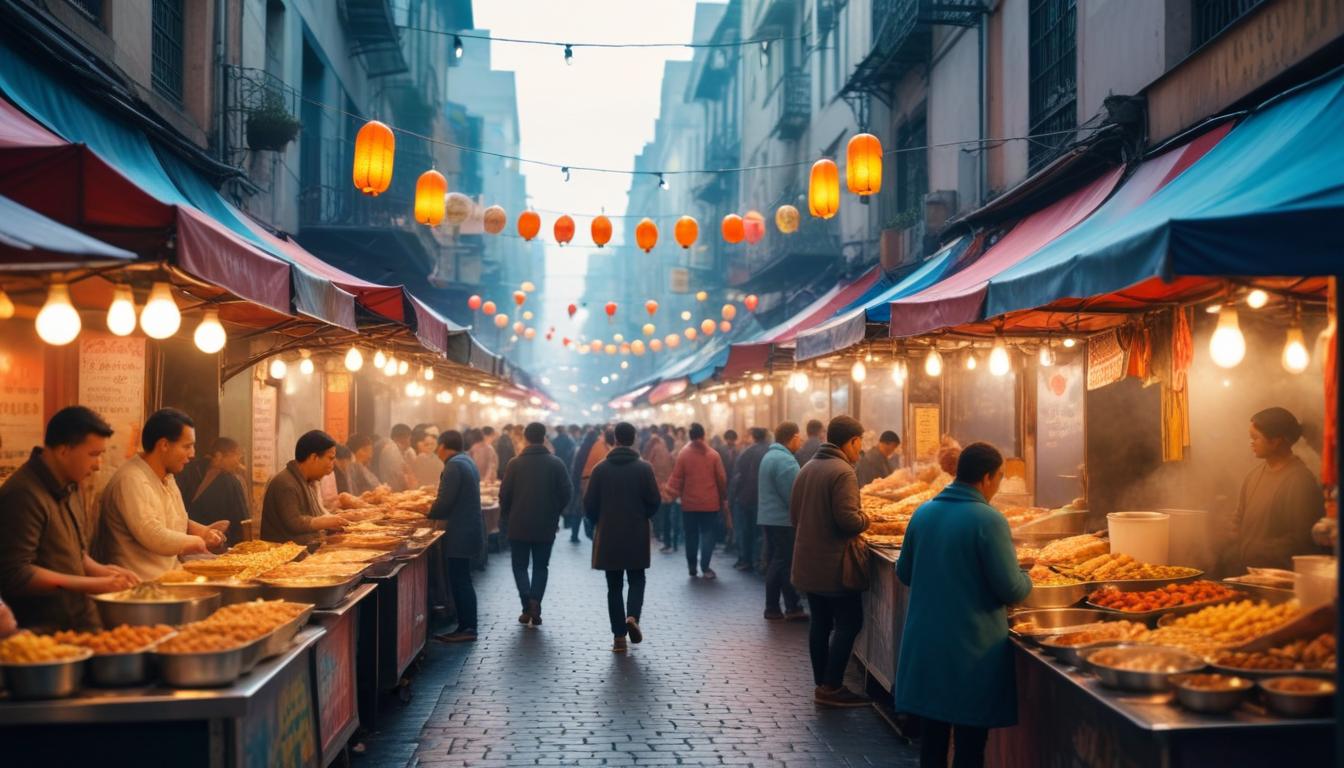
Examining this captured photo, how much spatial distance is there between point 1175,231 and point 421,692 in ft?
22.4

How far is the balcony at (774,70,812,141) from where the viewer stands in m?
28.8

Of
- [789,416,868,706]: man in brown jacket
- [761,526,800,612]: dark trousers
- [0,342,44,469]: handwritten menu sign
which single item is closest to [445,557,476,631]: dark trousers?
[761,526,800,612]: dark trousers

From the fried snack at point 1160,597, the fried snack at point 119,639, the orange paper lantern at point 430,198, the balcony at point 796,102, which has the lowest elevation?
the fried snack at point 1160,597

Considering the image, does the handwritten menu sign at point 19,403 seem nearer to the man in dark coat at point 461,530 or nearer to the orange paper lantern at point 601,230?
the man in dark coat at point 461,530

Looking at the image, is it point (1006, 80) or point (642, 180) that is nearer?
point (1006, 80)

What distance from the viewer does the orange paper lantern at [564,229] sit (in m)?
18.7

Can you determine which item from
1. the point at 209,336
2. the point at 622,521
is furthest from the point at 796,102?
the point at 209,336

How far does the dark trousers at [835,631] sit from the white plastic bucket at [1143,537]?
2.01m

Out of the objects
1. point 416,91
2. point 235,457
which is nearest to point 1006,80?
point 235,457

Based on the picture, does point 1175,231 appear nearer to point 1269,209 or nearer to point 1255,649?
point 1269,209

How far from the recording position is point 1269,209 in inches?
192

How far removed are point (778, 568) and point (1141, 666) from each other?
25.3 feet

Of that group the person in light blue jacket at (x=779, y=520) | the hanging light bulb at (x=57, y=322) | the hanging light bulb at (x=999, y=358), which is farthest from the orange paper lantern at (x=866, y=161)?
the hanging light bulb at (x=57, y=322)

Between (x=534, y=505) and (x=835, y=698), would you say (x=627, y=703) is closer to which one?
(x=835, y=698)
